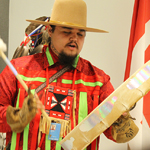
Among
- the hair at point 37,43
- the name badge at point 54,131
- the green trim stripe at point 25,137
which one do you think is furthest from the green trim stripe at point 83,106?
the hair at point 37,43

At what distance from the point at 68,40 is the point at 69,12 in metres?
0.15

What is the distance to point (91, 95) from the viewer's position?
1.25 meters

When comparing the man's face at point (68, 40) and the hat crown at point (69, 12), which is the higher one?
the hat crown at point (69, 12)

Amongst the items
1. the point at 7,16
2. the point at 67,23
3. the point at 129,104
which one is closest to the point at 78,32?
the point at 67,23

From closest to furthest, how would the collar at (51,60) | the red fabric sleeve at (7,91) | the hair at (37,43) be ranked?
the red fabric sleeve at (7,91) → the collar at (51,60) → the hair at (37,43)

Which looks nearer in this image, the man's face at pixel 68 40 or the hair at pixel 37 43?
the man's face at pixel 68 40

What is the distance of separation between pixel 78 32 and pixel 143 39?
25.2 inches

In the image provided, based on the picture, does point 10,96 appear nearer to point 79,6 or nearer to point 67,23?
point 67,23

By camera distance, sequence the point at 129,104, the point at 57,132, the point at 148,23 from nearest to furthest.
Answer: the point at 129,104
the point at 57,132
the point at 148,23

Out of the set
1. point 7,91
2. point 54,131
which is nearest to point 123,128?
point 54,131

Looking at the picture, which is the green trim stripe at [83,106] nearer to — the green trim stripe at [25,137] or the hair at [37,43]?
the green trim stripe at [25,137]

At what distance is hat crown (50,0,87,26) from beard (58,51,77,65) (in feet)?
0.55

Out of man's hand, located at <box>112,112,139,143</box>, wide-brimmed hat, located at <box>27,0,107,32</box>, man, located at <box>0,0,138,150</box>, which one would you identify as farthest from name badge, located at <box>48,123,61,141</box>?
wide-brimmed hat, located at <box>27,0,107,32</box>

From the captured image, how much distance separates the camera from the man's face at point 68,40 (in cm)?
119
